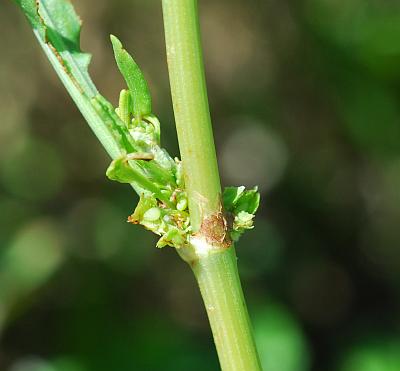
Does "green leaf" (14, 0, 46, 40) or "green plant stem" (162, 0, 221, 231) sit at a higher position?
"green leaf" (14, 0, 46, 40)

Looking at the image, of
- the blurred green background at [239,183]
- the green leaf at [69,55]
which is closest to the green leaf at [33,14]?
the green leaf at [69,55]

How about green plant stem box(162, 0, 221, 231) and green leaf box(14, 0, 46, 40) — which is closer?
green plant stem box(162, 0, 221, 231)

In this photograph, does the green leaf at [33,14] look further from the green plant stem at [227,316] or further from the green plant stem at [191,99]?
the green plant stem at [227,316]

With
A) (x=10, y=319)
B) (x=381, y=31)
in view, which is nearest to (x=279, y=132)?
(x=381, y=31)

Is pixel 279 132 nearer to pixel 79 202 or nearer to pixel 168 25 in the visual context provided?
pixel 79 202

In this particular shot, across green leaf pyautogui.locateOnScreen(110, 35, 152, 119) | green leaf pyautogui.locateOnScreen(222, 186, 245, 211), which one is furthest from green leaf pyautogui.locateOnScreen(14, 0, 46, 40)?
green leaf pyautogui.locateOnScreen(222, 186, 245, 211)

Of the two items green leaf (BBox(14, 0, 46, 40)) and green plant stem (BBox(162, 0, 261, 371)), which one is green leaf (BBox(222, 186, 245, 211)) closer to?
green plant stem (BBox(162, 0, 261, 371))

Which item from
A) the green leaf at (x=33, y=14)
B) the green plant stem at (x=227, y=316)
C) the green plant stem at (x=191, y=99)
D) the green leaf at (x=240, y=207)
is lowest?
the green plant stem at (x=227, y=316)
